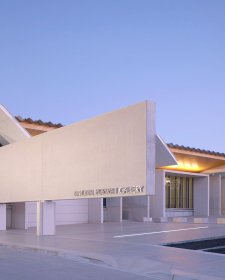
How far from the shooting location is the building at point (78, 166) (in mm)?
13164

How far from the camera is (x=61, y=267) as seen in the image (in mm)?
10555

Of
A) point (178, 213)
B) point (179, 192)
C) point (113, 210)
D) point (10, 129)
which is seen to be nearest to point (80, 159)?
point (10, 129)

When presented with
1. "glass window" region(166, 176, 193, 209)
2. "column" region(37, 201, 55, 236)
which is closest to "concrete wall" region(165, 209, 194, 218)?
"glass window" region(166, 176, 193, 209)

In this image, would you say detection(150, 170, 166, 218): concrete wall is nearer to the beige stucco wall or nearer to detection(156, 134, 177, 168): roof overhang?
detection(156, 134, 177, 168): roof overhang

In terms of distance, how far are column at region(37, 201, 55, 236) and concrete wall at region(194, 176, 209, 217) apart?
2228 centimetres

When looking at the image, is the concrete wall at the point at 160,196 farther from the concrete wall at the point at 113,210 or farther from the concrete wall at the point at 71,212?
the concrete wall at the point at 71,212

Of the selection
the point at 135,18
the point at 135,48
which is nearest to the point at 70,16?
the point at 135,18

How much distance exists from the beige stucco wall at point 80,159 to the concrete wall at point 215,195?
23.7 metres

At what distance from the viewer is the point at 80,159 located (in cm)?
1589

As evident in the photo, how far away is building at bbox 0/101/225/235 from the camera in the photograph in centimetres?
1316

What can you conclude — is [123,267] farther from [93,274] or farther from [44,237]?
[44,237]

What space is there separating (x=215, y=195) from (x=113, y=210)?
42.8 ft

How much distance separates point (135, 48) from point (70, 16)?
5013mm

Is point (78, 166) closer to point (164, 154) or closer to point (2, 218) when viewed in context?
point (2, 218)
